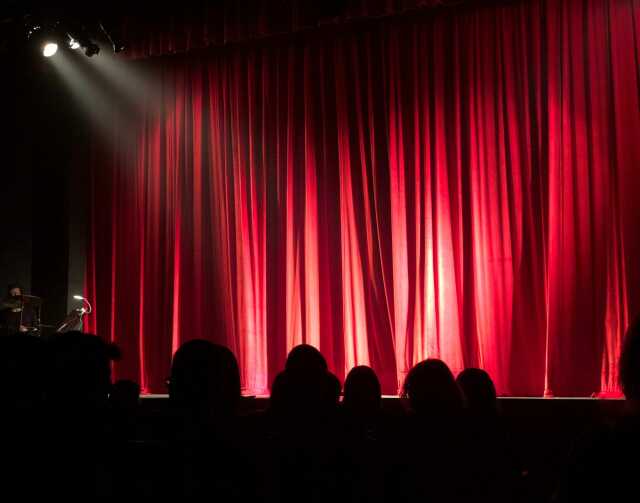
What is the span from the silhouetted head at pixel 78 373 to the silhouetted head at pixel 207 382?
0.75 feet

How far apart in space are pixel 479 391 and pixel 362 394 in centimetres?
55

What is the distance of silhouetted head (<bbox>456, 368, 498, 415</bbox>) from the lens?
2.90 m

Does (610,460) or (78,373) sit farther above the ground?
(78,373)

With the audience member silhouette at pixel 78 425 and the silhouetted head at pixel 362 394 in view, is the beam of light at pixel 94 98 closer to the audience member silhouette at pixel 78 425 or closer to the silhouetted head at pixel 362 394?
the silhouetted head at pixel 362 394

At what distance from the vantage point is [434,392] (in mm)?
2281

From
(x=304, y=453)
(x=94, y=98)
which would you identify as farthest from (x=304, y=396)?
(x=94, y=98)

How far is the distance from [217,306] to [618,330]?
3670 mm

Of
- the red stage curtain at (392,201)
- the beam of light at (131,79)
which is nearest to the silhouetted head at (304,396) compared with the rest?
the red stage curtain at (392,201)

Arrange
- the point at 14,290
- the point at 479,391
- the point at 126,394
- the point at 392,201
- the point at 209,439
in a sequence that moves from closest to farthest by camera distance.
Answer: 1. the point at 209,439
2. the point at 126,394
3. the point at 479,391
4. the point at 392,201
5. the point at 14,290

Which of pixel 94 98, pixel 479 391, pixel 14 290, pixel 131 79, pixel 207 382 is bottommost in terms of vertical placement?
pixel 479 391

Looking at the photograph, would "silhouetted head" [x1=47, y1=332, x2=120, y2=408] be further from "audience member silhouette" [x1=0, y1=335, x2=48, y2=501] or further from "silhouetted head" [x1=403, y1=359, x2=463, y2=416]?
"silhouetted head" [x1=403, y1=359, x2=463, y2=416]

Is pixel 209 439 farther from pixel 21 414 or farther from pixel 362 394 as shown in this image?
pixel 362 394

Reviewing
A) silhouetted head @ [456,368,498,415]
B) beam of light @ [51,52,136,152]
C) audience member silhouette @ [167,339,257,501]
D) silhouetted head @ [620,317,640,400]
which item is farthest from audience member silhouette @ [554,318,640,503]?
beam of light @ [51,52,136,152]

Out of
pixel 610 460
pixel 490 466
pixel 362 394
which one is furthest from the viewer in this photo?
pixel 362 394
